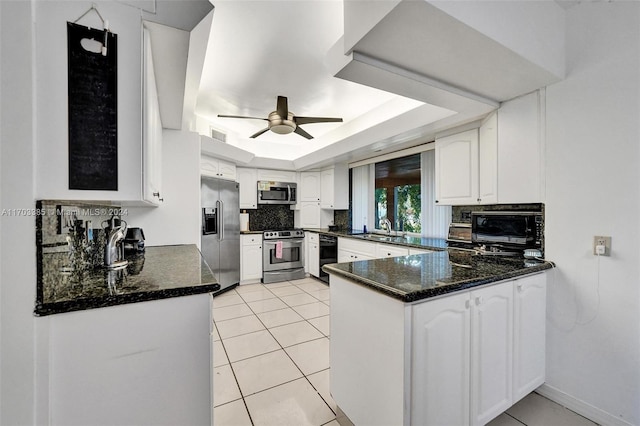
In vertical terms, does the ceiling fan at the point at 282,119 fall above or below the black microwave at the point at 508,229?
above

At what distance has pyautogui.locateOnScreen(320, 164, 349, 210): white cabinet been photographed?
4.86 metres

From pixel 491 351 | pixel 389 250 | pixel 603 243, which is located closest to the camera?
pixel 491 351

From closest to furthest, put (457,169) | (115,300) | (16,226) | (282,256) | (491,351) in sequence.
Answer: (16,226) < (115,300) < (491,351) < (457,169) < (282,256)

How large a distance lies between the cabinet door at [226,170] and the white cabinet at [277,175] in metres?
0.62

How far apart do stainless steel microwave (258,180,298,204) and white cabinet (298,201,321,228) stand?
0.79 ft

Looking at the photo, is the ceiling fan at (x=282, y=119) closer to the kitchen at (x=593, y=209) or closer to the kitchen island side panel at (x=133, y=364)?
the kitchen at (x=593, y=209)

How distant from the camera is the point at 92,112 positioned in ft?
3.41

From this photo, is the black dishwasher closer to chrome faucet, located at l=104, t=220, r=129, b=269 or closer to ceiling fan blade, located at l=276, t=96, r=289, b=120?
ceiling fan blade, located at l=276, t=96, r=289, b=120

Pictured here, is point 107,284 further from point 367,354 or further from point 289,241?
point 289,241

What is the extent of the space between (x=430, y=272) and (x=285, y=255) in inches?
137

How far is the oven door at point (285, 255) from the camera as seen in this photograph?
184 inches

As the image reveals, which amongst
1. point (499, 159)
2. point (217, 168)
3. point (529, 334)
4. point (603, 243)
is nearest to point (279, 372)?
point (529, 334)

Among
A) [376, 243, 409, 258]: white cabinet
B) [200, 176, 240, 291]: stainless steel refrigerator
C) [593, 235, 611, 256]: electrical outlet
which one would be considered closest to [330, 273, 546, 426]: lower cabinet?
[593, 235, 611, 256]: electrical outlet

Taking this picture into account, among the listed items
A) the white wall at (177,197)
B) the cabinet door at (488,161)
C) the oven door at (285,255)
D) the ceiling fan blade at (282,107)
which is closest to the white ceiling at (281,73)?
the ceiling fan blade at (282,107)
